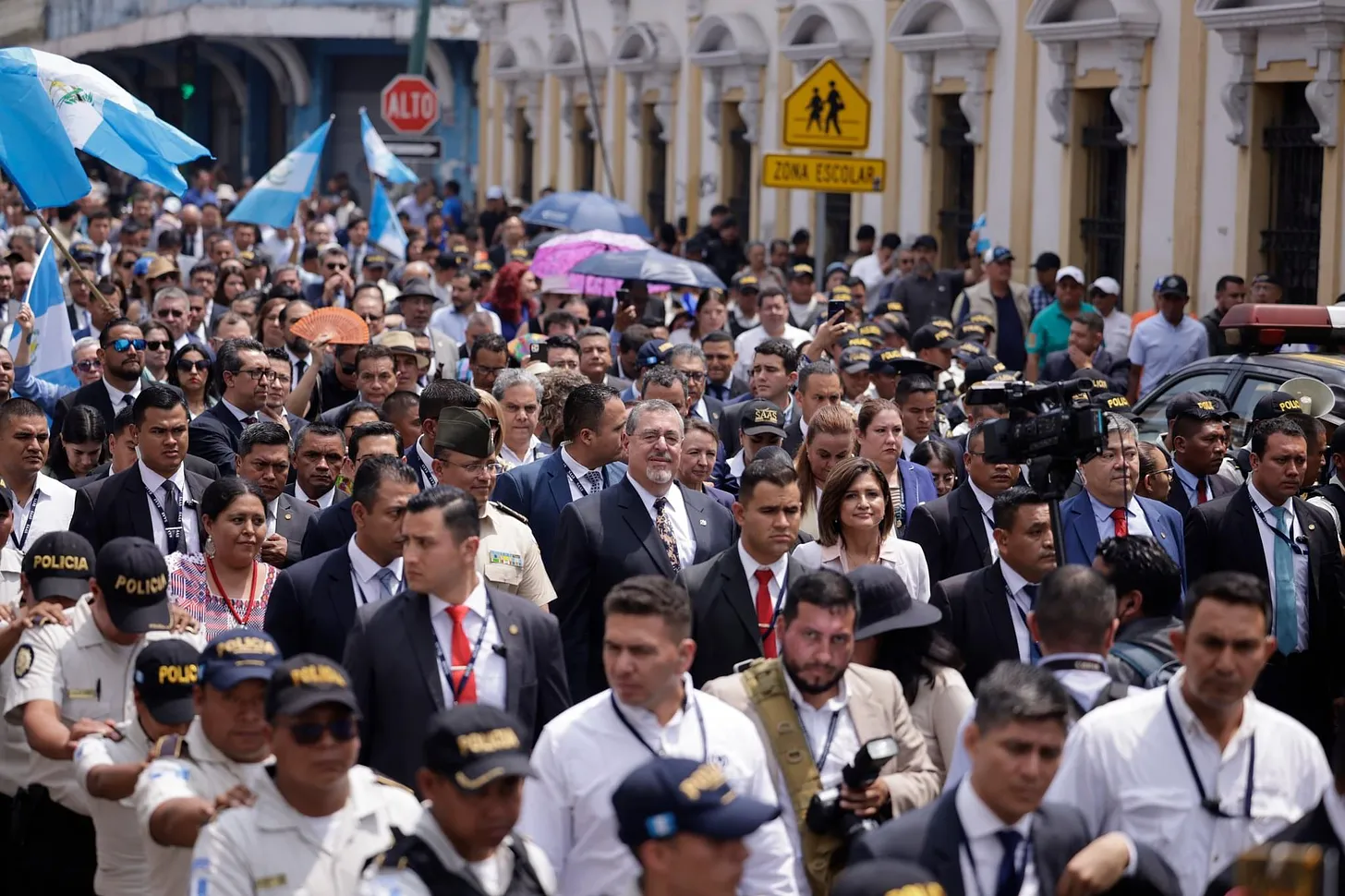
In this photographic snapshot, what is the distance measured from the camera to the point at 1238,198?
17500mm

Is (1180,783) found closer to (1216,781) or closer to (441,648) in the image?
(1216,781)

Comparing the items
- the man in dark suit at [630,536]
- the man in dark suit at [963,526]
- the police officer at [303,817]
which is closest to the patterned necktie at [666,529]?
the man in dark suit at [630,536]

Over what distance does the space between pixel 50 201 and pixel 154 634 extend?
5.98m

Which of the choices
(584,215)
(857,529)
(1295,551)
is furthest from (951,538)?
(584,215)

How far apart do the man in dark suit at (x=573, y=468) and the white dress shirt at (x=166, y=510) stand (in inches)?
51.5

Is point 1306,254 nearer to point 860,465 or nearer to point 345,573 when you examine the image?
point 860,465

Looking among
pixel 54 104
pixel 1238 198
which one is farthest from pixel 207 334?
pixel 1238 198

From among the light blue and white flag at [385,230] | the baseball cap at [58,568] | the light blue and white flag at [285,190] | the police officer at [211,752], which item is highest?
the light blue and white flag at [285,190]

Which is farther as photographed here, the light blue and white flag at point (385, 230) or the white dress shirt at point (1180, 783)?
the light blue and white flag at point (385, 230)

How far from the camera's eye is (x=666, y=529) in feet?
27.2

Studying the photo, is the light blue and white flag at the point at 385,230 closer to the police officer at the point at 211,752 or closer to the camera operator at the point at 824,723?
the camera operator at the point at 824,723

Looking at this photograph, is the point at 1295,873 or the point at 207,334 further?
the point at 207,334

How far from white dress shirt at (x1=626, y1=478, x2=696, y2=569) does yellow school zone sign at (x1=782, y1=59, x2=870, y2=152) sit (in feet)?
24.1

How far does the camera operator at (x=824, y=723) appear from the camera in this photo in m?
5.74
